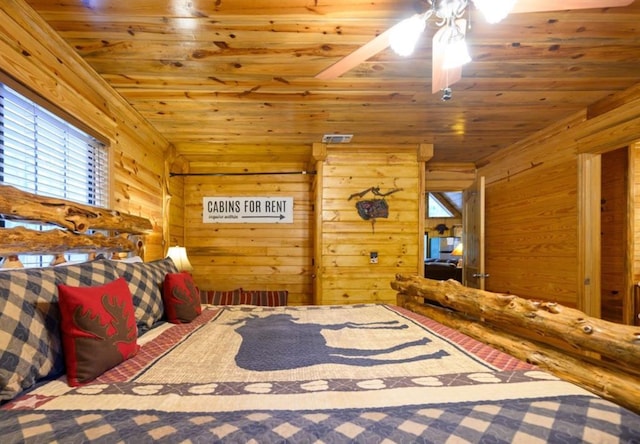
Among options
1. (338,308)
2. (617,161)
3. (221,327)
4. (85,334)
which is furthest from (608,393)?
(617,161)

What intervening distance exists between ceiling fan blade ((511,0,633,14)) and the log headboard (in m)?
2.14

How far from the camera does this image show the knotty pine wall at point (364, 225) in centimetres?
357

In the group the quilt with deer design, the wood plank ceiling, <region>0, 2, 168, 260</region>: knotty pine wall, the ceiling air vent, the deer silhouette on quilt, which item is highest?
the wood plank ceiling

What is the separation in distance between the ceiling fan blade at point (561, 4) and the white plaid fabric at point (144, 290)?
2129 mm

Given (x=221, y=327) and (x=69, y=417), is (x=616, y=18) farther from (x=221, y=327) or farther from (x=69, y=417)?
(x=69, y=417)

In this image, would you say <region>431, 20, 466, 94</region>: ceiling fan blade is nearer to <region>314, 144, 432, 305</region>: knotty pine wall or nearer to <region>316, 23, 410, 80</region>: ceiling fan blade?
<region>316, 23, 410, 80</region>: ceiling fan blade

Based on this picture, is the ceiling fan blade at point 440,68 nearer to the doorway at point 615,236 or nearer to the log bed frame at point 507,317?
the log bed frame at point 507,317

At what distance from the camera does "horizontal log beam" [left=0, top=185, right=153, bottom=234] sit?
1.30 meters

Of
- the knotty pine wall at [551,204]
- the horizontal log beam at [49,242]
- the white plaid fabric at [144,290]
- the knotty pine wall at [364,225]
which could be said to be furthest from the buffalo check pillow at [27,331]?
the knotty pine wall at [551,204]

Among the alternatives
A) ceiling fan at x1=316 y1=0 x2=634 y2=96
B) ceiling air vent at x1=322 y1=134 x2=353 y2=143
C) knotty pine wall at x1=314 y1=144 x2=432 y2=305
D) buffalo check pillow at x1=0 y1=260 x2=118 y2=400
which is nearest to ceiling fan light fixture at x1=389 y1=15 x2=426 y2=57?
ceiling fan at x1=316 y1=0 x2=634 y2=96

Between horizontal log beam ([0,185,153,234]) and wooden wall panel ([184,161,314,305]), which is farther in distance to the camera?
wooden wall panel ([184,161,314,305])

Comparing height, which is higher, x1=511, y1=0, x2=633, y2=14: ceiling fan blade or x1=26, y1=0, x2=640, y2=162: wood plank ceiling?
x1=26, y1=0, x2=640, y2=162: wood plank ceiling

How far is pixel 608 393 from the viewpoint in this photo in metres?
1.05

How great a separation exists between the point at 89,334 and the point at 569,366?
1741 mm
